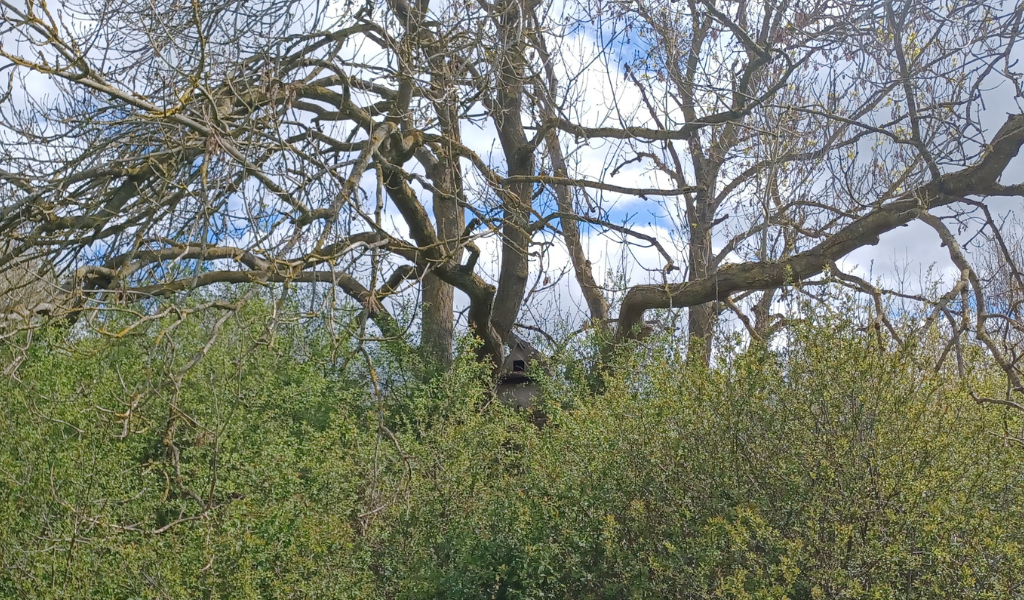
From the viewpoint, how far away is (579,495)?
4.28m

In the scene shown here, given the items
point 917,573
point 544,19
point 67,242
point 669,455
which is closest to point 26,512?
point 67,242

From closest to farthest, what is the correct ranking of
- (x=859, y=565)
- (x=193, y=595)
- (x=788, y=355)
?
(x=859, y=565) → (x=788, y=355) → (x=193, y=595)

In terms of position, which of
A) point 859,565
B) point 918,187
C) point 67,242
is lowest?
point 859,565

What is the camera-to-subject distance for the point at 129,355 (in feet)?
21.6

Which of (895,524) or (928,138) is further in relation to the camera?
(928,138)

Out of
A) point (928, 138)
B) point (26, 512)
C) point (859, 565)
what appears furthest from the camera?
point (928, 138)

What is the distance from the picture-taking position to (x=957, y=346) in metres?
4.25

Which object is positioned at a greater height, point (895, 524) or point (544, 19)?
point (544, 19)

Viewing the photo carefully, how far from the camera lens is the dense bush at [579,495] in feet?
11.2

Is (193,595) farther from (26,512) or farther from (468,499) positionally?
(468,499)

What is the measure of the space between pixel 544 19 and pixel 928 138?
2934 millimetres

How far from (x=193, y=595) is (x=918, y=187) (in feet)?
18.3

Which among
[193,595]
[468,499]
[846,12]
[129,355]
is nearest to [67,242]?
[129,355]

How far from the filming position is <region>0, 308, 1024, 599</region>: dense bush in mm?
3416
